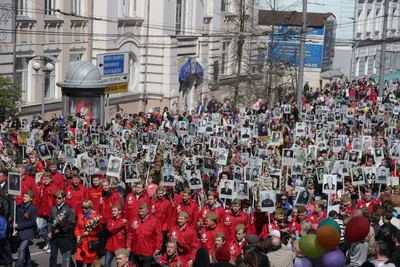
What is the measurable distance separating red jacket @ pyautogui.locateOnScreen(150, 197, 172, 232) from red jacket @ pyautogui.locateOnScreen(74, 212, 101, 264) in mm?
1275

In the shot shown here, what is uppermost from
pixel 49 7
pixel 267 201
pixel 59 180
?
pixel 49 7

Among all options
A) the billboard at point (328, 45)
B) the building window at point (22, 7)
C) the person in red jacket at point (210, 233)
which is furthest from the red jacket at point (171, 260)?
the billboard at point (328, 45)

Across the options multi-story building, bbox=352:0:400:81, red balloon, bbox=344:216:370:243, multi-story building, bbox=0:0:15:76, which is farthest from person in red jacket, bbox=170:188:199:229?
multi-story building, bbox=352:0:400:81

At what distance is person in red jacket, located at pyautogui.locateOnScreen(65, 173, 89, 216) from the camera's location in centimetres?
1834

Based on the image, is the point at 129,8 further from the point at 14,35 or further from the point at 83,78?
the point at 83,78

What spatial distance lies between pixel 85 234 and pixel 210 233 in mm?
1891

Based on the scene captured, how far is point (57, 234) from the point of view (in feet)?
53.6

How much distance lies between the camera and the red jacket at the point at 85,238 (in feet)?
52.9

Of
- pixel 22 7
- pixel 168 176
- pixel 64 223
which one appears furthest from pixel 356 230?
pixel 22 7

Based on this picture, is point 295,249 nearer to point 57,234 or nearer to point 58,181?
point 57,234

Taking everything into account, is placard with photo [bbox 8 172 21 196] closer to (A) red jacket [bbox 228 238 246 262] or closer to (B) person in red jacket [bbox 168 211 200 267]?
(B) person in red jacket [bbox 168 211 200 267]

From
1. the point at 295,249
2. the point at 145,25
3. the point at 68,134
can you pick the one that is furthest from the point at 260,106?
the point at 295,249

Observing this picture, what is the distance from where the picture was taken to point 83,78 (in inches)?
1302

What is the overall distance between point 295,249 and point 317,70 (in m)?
50.8
